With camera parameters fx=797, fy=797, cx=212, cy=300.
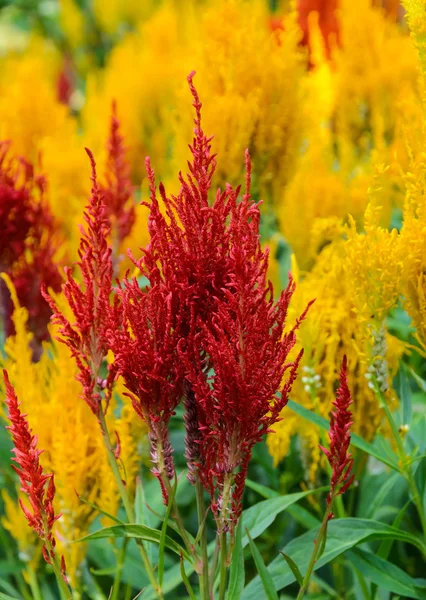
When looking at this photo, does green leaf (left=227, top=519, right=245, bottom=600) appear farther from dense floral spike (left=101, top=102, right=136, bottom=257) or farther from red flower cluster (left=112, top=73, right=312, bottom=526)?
dense floral spike (left=101, top=102, right=136, bottom=257)

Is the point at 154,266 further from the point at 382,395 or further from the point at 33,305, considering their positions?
the point at 33,305

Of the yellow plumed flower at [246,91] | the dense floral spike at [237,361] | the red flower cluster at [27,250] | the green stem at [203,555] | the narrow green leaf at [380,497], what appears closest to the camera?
the dense floral spike at [237,361]

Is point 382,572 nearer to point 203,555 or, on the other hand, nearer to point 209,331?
point 203,555

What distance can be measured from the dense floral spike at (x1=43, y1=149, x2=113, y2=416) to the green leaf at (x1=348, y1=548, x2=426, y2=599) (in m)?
0.48

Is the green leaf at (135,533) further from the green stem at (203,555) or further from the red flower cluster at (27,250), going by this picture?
the red flower cluster at (27,250)

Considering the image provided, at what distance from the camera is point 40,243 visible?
1565 millimetres

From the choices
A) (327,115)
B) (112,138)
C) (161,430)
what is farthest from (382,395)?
(327,115)

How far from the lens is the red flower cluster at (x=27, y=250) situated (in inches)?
58.1

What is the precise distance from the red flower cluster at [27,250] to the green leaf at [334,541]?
2.16ft

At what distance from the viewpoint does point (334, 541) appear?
1.13 metres

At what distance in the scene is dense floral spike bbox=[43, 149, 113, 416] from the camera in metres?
0.91

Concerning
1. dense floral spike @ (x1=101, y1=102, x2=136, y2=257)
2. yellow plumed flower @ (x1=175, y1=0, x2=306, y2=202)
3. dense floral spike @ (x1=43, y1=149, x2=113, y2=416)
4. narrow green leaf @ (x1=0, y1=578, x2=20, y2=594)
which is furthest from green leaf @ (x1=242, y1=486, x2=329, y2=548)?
yellow plumed flower @ (x1=175, y1=0, x2=306, y2=202)

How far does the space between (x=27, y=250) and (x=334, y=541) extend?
0.82m

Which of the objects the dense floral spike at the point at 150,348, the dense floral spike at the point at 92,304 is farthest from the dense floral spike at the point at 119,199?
the dense floral spike at the point at 150,348
